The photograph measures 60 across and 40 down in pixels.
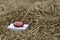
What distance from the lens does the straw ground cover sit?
6.29 ft

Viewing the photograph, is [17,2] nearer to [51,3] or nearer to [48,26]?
Result: [51,3]

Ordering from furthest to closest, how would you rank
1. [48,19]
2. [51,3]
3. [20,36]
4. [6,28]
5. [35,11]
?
1. [51,3]
2. [35,11]
3. [48,19]
4. [6,28]
5. [20,36]

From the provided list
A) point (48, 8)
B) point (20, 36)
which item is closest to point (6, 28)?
point (20, 36)

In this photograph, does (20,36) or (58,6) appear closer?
(20,36)

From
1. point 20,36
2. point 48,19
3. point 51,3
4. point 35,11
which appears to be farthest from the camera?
point 51,3

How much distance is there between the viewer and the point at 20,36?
6.23 ft

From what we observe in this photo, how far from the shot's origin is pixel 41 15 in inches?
89.5

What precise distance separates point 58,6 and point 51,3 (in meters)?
0.10

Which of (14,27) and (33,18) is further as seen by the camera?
(33,18)

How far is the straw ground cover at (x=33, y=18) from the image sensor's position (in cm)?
192

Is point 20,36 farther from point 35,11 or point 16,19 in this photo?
point 35,11

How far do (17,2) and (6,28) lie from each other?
615 mm

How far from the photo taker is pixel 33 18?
7.26 ft

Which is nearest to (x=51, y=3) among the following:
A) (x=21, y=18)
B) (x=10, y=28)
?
(x=21, y=18)
